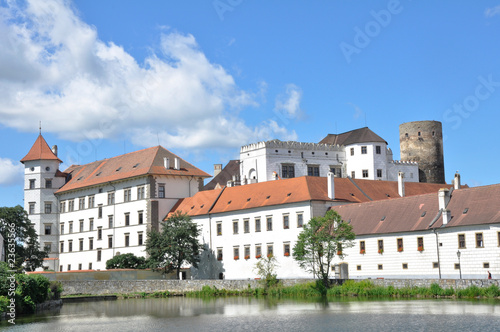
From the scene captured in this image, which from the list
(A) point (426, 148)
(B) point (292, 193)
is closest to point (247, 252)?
(B) point (292, 193)

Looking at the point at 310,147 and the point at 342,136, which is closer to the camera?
the point at 310,147

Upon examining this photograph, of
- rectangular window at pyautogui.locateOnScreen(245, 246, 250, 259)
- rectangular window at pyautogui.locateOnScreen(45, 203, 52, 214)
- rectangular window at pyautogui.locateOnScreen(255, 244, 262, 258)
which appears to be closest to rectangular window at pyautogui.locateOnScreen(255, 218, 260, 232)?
rectangular window at pyautogui.locateOnScreen(255, 244, 262, 258)

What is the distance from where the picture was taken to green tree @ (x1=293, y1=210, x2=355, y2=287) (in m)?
49.8

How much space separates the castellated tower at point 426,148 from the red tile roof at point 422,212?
4292 cm

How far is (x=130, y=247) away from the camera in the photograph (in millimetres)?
75625

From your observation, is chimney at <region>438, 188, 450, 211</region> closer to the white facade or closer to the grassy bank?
the grassy bank

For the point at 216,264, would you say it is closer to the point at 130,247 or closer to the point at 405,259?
the point at 130,247

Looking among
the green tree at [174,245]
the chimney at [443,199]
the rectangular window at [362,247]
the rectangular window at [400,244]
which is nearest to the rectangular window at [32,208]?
the green tree at [174,245]

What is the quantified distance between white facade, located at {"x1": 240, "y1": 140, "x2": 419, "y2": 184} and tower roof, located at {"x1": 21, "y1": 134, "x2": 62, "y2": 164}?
23.0m

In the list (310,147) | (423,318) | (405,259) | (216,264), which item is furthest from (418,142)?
(423,318)

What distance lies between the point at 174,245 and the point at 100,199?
61.3ft

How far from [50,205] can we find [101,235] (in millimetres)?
10645

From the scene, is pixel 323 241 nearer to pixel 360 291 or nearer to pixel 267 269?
pixel 360 291

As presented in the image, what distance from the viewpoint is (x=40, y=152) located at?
8712 centimetres
